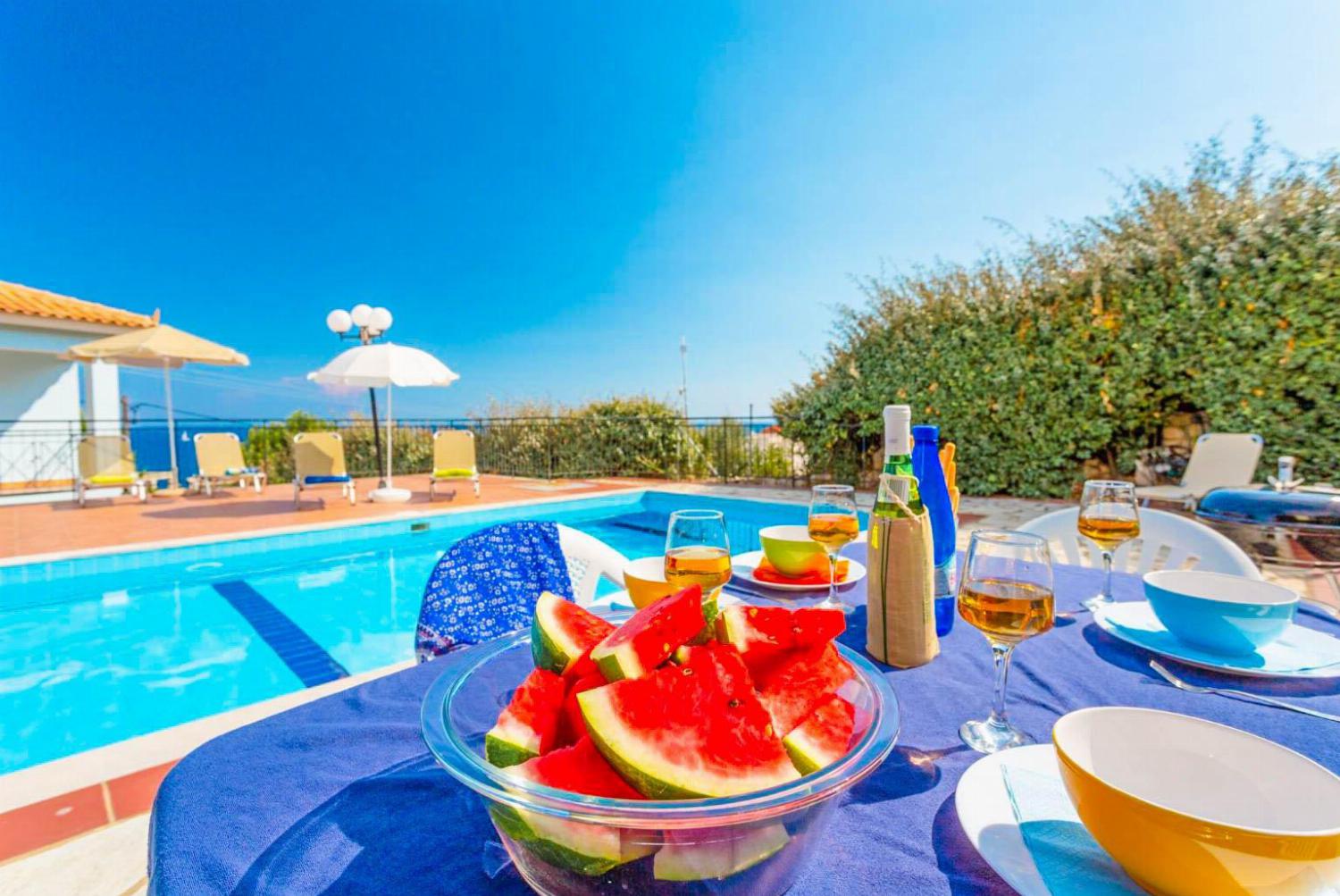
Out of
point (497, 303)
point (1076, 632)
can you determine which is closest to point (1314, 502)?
point (1076, 632)

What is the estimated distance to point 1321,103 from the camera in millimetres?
5750

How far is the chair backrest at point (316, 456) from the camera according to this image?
26.5 feet

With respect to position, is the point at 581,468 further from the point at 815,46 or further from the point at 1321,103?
the point at 1321,103

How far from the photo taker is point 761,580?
1.32 meters

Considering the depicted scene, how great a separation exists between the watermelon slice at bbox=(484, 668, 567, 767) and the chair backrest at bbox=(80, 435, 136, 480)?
11.4 meters

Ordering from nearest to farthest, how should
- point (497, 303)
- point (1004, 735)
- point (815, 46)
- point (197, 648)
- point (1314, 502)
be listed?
1. point (1004, 735)
2. point (1314, 502)
3. point (197, 648)
4. point (815, 46)
5. point (497, 303)

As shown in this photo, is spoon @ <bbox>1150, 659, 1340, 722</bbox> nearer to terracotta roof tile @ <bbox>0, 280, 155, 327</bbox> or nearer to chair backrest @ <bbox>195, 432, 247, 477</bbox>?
chair backrest @ <bbox>195, 432, 247, 477</bbox>

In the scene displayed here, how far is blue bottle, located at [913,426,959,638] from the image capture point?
1055 millimetres

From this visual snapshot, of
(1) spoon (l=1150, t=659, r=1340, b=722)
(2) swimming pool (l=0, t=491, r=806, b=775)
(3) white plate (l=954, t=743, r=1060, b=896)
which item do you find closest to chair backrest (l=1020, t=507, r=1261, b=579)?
(1) spoon (l=1150, t=659, r=1340, b=722)

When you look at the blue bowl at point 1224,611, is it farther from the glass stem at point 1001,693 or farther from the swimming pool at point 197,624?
the swimming pool at point 197,624

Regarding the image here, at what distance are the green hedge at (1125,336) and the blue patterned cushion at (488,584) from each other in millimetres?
7168

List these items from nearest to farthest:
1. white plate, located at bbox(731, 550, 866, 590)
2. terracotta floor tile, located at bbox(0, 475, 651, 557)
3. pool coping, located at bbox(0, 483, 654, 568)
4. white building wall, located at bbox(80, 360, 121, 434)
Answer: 1. white plate, located at bbox(731, 550, 866, 590)
2. pool coping, located at bbox(0, 483, 654, 568)
3. terracotta floor tile, located at bbox(0, 475, 651, 557)
4. white building wall, located at bbox(80, 360, 121, 434)

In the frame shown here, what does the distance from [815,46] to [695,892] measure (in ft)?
37.4

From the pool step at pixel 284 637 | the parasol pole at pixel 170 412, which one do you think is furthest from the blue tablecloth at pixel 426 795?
the parasol pole at pixel 170 412
